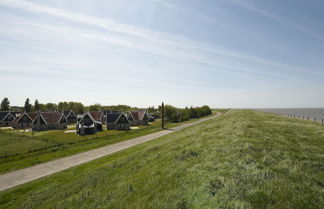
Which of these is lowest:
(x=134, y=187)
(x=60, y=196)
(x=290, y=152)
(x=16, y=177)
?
(x=16, y=177)

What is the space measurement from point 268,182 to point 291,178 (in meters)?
1.61

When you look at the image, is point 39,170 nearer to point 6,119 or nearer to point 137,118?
point 137,118

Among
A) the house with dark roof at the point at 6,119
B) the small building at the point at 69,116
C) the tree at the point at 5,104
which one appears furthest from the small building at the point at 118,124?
the tree at the point at 5,104

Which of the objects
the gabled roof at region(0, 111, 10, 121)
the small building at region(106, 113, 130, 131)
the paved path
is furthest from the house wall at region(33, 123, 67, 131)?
the paved path

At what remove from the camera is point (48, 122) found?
218 ft

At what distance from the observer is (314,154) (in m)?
12.2

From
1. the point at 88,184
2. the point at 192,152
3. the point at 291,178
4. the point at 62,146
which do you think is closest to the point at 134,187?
the point at 192,152

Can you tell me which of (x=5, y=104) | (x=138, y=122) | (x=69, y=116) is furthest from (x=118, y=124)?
(x=5, y=104)

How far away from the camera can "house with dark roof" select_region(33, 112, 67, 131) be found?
64688 mm

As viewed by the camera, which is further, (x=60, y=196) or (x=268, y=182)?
(x=60, y=196)

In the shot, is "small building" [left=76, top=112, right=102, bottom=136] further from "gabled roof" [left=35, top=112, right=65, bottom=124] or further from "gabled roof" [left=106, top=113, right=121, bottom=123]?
"gabled roof" [left=35, top=112, right=65, bottom=124]

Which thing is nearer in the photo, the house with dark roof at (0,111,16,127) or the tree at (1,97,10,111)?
the house with dark roof at (0,111,16,127)

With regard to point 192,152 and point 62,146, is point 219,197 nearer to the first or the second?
A: point 192,152

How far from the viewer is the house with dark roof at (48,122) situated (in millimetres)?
64688
